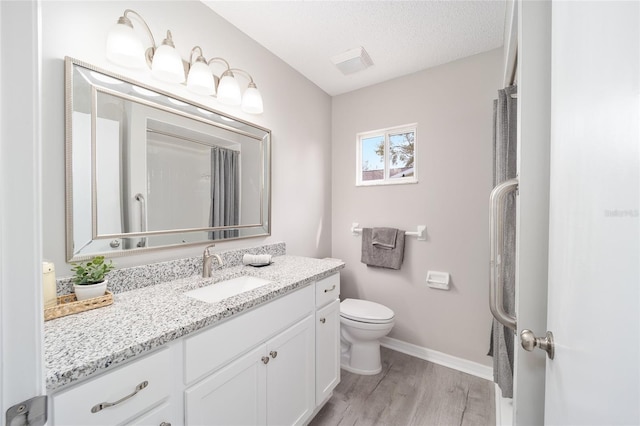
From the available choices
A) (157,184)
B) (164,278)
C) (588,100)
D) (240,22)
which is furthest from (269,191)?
(588,100)

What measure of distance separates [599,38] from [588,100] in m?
0.09

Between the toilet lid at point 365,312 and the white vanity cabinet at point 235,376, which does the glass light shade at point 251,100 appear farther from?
the toilet lid at point 365,312

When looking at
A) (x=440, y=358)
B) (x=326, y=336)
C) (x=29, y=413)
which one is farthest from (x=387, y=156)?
(x=29, y=413)

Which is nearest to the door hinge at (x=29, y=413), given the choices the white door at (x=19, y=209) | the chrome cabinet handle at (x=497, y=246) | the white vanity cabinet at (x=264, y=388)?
the white door at (x=19, y=209)

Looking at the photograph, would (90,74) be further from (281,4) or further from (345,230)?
(345,230)

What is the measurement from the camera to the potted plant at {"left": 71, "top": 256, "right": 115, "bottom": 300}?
98cm

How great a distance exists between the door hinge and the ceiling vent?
2253mm

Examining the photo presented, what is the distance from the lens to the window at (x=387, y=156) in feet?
7.70

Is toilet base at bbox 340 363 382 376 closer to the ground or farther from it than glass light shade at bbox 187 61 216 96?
closer to the ground

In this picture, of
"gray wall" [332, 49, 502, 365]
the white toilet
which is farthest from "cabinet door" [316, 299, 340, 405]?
"gray wall" [332, 49, 502, 365]

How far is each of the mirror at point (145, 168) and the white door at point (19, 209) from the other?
0.91 m

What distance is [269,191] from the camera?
6.44ft

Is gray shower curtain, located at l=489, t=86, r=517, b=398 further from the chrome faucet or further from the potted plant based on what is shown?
the potted plant

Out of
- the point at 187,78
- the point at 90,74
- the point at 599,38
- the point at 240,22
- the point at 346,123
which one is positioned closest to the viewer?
the point at 599,38
